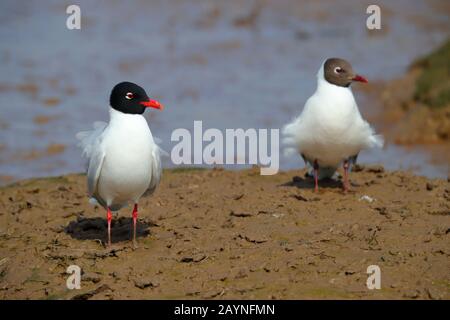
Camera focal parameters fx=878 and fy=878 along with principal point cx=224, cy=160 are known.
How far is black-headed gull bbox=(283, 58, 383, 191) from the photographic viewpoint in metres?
9.69

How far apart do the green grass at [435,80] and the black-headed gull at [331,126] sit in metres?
5.15

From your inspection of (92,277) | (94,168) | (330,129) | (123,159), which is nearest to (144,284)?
(92,277)

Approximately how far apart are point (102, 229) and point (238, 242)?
154cm

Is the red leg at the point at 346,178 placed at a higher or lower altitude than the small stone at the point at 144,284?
higher

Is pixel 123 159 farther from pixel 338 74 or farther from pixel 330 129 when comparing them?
pixel 338 74

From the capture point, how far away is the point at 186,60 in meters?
19.6

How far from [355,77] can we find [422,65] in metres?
8.18

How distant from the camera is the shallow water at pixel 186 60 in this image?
49.3 feet

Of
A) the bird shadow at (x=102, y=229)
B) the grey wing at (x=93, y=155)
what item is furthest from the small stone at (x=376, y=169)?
the grey wing at (x=93, y=155)

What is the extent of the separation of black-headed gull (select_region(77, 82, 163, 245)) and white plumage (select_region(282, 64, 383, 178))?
241cm

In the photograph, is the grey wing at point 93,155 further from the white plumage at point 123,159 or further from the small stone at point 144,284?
the small stone at point 144,284

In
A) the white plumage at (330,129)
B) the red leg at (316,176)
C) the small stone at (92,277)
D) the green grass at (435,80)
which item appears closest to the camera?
the small stone at (92,277)

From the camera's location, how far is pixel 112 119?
7809 millimetres
